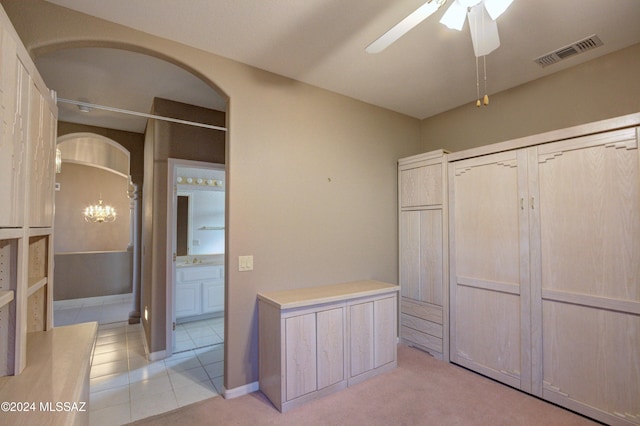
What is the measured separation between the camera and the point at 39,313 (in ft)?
5.76

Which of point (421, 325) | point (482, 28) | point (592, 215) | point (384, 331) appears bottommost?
point (421, 325)

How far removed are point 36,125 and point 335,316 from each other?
7.55 ft

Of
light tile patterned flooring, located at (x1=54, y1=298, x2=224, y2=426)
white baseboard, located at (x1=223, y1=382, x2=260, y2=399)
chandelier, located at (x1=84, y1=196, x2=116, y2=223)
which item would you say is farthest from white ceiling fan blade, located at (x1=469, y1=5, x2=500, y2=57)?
chandelier, located at (x1=84, y1=196, x2=116, y2=223)

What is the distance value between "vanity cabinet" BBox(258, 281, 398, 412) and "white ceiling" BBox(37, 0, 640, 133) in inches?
80.7

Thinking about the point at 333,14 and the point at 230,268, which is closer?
the point at 333,14

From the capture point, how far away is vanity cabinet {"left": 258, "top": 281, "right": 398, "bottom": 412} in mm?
2275

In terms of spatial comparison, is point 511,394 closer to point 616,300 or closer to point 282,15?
point 616,300

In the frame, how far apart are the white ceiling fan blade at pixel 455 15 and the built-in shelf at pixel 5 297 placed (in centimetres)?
236

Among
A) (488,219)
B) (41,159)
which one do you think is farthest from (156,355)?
(488,219)

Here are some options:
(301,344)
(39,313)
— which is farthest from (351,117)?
(39,313)

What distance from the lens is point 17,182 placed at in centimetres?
123

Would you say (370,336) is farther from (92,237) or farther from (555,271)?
(92,237)

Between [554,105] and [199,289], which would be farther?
[199,289]

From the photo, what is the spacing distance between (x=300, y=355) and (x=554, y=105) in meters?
3.24
